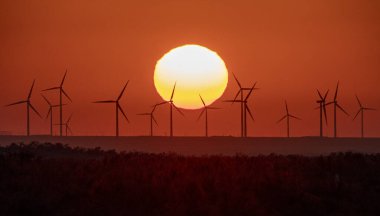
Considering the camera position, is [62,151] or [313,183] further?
[62,151]

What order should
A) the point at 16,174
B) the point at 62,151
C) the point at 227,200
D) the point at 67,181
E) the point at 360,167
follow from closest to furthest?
the point at 227,200 → the point at 67,181 → the point at 16,174 → the point at 360,167 → the point at 62,151

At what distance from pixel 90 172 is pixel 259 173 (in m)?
9.47

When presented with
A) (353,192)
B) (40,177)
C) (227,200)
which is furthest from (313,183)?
(40,177)

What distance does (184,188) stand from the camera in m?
41.6

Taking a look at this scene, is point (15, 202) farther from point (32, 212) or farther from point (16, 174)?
point (16, 174)

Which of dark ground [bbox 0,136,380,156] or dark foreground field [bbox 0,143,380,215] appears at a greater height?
dark foreground field [bbox 0,143,380,215]

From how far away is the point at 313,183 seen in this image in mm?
46281

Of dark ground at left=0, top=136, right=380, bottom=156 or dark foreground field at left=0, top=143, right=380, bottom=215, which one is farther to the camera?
dark ground at left=0, top=136, right=380, bottom=156

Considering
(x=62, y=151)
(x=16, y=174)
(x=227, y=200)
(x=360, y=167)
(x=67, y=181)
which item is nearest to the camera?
(x=227, y=200)

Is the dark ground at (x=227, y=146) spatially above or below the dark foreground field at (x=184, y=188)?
below

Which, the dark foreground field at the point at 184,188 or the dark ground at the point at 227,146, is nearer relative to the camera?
the dark foreground field at the point at 184,188

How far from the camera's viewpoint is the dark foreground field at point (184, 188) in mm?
37938

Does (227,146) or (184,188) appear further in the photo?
(227,146)

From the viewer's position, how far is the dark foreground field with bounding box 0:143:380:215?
37.9 meters
